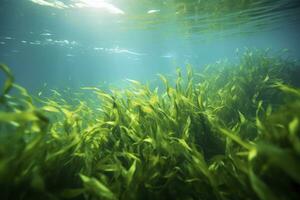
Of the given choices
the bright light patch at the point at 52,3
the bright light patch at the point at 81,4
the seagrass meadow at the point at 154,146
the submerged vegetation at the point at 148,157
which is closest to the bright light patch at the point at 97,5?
the bright light patch at the point at 81,4

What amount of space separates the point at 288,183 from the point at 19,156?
245 cm

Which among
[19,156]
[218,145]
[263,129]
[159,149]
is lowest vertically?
[218,145]

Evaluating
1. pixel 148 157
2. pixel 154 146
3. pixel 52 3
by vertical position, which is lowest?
pixel 148 157

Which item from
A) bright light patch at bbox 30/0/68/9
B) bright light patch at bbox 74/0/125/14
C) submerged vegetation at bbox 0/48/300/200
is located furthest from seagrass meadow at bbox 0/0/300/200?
bright light patch at bbox 30/0/68/9

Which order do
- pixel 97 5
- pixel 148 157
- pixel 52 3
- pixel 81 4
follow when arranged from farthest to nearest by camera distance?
1. pixel 97 5
2. pixel 81 4
3. pixel 52 3
4. pixel 148 157

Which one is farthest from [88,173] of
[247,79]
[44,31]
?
[44,31]

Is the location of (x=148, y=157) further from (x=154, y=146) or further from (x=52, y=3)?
(x=52, y=3)

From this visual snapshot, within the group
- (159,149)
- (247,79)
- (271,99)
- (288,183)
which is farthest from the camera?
(247,79)

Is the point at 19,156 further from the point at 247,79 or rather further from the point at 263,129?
the point at 247,79

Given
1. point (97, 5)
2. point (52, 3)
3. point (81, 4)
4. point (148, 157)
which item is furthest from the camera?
point (97, 5)

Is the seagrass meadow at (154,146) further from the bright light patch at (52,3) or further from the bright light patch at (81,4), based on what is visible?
the bright light patch at (52,3)

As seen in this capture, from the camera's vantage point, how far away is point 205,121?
12.6 ft

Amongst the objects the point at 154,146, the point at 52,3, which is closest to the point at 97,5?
the point at 52,3

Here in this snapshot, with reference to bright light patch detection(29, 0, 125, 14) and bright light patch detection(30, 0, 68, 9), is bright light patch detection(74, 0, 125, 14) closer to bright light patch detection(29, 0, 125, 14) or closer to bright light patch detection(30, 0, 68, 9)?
bright light patch detection(29, 0, 125, 14)
